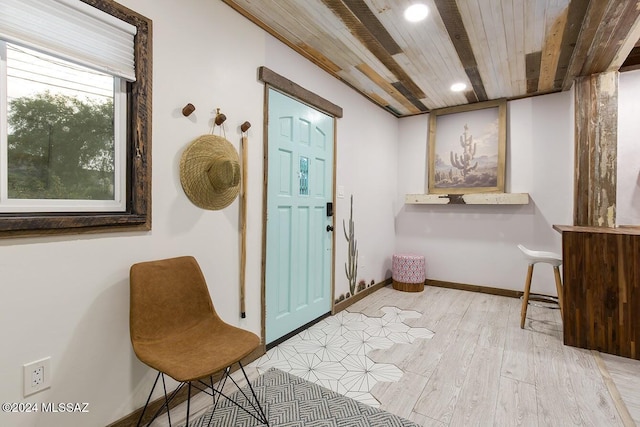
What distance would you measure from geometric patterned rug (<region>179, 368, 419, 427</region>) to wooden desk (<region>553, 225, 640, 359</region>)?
1790 millimetres

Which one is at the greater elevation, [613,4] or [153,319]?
[613,4]

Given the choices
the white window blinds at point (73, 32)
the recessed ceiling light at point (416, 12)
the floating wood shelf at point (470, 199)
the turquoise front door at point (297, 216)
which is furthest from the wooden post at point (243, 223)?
the floating wood shelf at point (470, 199)

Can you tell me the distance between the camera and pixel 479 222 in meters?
4.04

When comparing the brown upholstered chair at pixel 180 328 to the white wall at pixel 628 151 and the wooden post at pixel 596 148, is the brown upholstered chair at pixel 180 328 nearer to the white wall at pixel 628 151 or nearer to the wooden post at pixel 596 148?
the wooden post at pixel 596 148

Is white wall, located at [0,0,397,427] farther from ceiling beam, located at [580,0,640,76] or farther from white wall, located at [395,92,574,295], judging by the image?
white wall, located at [395,92,574,295]

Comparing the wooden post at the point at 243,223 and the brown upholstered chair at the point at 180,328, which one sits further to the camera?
the wooden post at the point at 243,223

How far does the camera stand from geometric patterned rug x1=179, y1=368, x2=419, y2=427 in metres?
1.62

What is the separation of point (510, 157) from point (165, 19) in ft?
12.8

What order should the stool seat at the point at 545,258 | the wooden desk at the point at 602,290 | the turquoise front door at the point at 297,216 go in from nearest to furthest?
the wooden desk at the point at 602,290 < the turquoise front door at the point at 297,216 < the stool seat at the point at 545,258

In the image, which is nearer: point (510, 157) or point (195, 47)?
point (195, 47)

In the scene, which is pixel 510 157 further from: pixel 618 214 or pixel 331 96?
pixel 331 96

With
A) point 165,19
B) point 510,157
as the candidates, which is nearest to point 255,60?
point 165,19

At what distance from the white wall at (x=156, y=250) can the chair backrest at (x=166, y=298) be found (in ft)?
0.31

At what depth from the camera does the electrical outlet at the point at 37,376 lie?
1.24m
